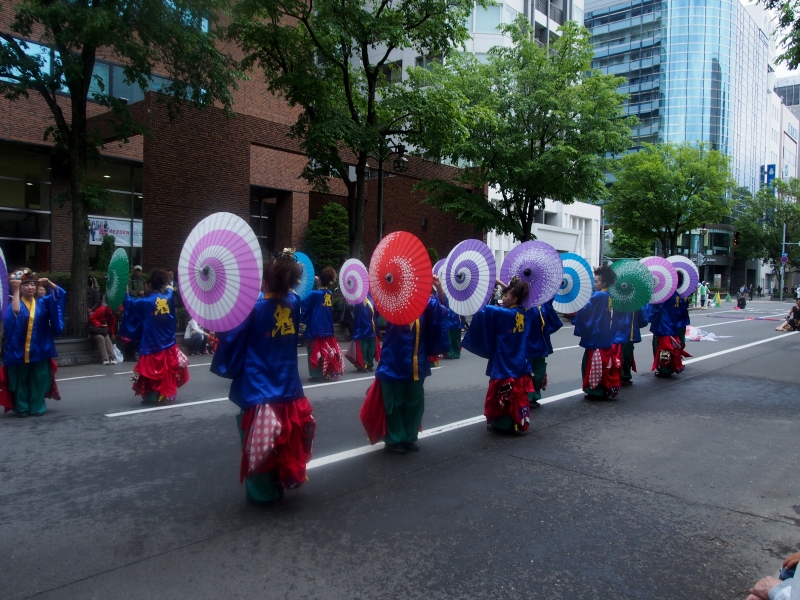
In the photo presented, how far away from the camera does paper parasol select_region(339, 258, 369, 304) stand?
914 cm

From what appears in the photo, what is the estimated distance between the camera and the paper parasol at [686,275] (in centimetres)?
1022

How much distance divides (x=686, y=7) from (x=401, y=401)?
7132cm

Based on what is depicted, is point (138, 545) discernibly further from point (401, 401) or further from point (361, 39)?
point (361, 39)

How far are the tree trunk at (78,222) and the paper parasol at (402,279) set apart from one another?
986 cm

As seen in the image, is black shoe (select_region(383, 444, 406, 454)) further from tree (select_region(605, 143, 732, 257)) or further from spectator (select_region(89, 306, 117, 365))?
tree (select_region(605, 143, 732, 257))

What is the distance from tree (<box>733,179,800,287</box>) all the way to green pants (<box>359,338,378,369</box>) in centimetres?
5601

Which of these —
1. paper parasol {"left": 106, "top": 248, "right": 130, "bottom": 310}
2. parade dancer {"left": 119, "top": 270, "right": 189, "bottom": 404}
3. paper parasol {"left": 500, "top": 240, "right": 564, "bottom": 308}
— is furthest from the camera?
parade dancer {"left": 119, "top": 270, "right": 189, "bottom": 404}

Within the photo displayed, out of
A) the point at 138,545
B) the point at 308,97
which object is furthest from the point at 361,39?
the point at 138,545

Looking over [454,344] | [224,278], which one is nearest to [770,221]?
[454,344]

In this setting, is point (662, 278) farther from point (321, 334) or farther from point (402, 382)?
point (402, 382)

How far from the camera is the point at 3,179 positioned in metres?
21.2

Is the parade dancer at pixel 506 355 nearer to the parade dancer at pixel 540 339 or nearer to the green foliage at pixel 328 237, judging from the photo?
the parade dancer at pixel 540 339

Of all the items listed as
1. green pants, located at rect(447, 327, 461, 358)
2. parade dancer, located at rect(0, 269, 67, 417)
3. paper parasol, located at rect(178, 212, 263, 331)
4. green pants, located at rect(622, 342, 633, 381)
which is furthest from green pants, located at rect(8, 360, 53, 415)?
green pants, located at rect(622, 342, 633, 381)

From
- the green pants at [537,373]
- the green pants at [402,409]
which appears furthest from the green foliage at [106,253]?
the green pants at [402,409]
